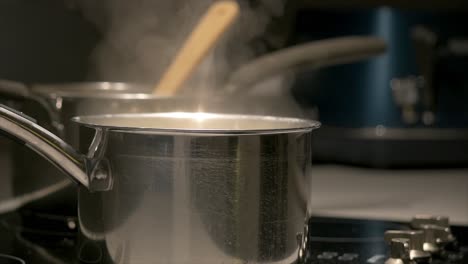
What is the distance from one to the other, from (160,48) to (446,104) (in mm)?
618

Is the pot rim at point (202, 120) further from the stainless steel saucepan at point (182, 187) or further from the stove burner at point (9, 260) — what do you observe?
the stove burner at point (9, 260)

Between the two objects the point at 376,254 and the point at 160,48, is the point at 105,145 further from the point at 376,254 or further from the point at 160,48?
the point at 160,48

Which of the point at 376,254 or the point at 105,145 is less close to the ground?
the point at 105,145

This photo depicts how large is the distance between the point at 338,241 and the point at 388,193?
0.40m

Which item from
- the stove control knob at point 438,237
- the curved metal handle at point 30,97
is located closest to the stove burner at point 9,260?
the curved metal handle at point 30,97

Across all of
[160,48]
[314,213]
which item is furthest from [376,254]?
[160,48]

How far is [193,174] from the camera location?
0.53 metres

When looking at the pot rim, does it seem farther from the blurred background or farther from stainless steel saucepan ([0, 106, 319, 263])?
the blurred background

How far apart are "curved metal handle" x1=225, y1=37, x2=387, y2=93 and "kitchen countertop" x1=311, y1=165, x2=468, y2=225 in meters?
0.18

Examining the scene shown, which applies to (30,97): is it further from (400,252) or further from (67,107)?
(400,252)

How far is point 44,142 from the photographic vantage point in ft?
1.76

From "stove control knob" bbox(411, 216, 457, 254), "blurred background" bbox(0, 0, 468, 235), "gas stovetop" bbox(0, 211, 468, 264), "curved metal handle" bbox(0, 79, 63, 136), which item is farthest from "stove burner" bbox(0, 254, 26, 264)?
"stove control knob" bbox(411, 216, 457, 254)

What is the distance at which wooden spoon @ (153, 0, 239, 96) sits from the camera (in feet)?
2.88

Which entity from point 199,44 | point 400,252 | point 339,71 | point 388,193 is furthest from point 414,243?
point 339,71
